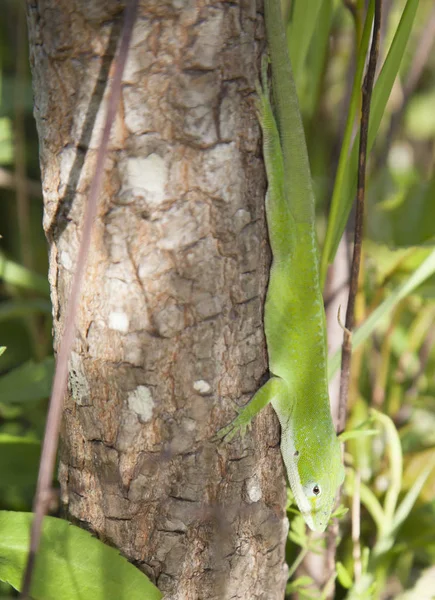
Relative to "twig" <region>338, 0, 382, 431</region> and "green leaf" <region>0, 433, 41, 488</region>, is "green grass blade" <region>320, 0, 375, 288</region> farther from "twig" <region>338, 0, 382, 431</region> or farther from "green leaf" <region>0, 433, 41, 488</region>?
"green leaf" <region>0, 433, 41, 488</region>

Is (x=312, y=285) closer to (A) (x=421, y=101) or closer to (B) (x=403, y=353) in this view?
(B) (x=403, y=353)

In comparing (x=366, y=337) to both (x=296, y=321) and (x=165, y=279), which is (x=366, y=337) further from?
(x=165, y=279)

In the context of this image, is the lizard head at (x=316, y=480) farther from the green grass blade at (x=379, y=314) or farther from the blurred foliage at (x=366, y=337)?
the green grass blade at (x=379, y=314)

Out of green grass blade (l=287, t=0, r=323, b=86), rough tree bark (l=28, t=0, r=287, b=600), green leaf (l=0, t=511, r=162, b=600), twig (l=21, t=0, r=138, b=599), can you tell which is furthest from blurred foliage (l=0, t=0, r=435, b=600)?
twig (l=21, t=0, r=138, b=599)

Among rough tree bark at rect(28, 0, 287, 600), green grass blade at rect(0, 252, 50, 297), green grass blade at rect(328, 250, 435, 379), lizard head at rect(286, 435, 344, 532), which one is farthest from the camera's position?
green grass blade at rect(0, 252, 50, 297)

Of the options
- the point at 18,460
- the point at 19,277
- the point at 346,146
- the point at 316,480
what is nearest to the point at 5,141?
the point at 19,277

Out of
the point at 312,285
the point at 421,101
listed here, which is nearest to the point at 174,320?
the point at 312,285

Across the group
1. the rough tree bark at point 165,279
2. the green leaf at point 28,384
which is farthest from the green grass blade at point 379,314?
the green leaf at point 28,384
